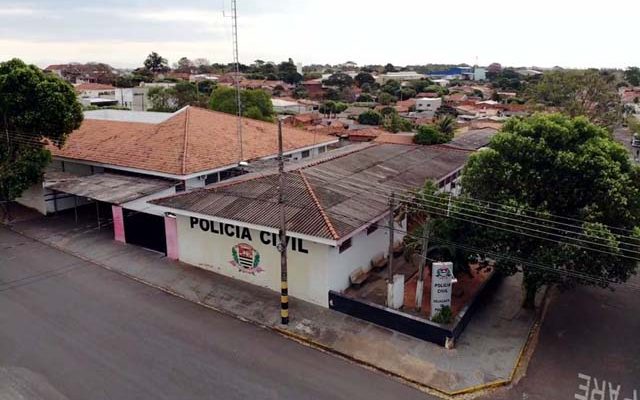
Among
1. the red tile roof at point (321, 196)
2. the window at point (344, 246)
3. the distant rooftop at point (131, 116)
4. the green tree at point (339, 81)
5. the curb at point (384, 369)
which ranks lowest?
the curb at point (384, 369)

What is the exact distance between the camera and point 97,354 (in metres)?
14.1

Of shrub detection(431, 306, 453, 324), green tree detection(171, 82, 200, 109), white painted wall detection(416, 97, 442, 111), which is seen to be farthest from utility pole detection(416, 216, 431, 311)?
white painted wall detection(416, 97, 442, 111)

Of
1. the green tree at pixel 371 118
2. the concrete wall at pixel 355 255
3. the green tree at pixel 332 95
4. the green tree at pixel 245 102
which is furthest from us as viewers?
the green tree at pixel 332 95

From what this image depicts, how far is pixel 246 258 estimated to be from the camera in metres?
18.6

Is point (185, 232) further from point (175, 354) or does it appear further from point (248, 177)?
point (175, 354)

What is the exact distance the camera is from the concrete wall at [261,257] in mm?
16953

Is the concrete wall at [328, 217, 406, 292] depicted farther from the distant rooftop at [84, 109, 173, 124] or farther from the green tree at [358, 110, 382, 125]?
the green tree at [358, 110, 382, 125]

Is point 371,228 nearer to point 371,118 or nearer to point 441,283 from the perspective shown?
point 441,283

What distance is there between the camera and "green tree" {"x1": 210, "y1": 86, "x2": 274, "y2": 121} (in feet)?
153

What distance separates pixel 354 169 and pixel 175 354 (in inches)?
507

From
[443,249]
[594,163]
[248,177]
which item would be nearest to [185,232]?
[248,177]

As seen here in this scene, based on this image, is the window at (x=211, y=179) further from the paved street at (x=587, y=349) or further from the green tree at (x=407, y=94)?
the green tree at (x=407, y=94)

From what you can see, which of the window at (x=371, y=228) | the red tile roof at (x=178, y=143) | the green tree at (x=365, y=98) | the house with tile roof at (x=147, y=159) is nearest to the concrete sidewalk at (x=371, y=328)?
the house with tile roof at (x=147, y=159)

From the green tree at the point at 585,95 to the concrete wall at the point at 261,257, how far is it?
2824 centimetres
